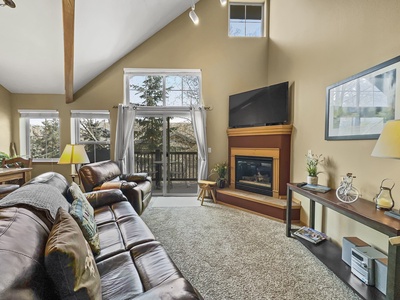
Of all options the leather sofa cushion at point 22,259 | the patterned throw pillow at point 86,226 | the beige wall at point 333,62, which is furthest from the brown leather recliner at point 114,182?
the beige wall at point 333,62

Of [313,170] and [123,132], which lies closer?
[313,170]

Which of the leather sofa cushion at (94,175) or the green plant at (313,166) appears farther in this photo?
the leather sofa cushion at (94,175)

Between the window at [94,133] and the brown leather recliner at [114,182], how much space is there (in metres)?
0.95

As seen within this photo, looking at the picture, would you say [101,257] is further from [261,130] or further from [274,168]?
[261,130]

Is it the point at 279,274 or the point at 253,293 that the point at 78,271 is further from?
the point at 279,274

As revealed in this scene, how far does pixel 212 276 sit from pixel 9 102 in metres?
5.53

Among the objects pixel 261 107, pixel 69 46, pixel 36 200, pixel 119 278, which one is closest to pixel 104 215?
pixel 36 200

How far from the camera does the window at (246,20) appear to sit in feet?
15.5

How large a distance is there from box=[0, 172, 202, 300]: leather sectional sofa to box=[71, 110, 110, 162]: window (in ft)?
8.86

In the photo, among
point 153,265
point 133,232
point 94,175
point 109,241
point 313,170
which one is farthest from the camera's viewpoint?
point 94,175

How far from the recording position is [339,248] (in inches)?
93.7

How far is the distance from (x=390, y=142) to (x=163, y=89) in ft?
13.7

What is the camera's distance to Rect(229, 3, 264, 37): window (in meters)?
4.73

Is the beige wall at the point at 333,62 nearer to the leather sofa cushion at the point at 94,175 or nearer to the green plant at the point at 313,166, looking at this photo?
the green plant at the point at 313,166
